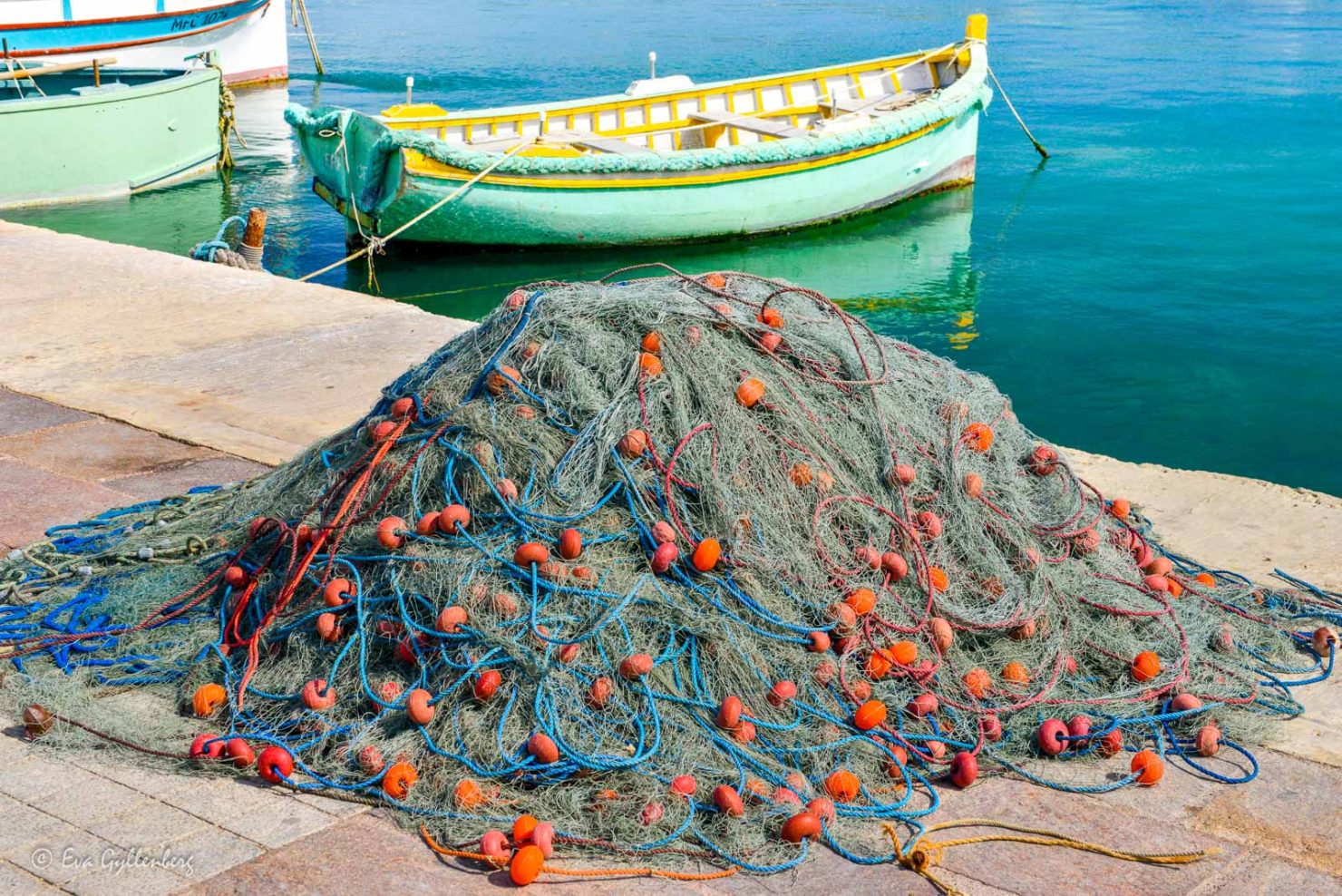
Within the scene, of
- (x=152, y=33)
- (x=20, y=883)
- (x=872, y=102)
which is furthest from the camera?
(x=152, y=33)

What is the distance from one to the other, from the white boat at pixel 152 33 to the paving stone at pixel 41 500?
51.2ft

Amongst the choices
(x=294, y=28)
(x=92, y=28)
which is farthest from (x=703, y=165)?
(x=294, y=28)

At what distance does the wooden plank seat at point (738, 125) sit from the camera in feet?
49.6

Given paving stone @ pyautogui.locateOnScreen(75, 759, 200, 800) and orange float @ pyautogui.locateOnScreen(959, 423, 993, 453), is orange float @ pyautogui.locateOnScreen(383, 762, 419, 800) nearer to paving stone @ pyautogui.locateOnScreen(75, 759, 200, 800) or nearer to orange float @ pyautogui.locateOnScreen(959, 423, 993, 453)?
paving stone @ pyautogui.locateOnScreen(75, 759, 200, 800)

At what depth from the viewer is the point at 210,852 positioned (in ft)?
9.25

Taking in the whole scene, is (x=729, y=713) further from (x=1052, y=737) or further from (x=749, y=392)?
(x=749, y=392)

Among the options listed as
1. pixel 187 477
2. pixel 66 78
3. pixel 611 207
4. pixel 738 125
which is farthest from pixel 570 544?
pixel 66 78

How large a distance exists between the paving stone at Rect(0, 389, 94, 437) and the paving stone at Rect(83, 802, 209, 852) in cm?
351

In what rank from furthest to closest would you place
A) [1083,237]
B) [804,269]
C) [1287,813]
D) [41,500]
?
[1083,237], [804,269], [41,500], [1287,813]

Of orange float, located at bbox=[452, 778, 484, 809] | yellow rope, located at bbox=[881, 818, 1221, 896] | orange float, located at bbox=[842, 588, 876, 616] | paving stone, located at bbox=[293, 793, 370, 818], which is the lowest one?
yellow rope, located at bbox=[881, 818, 1221, 896]

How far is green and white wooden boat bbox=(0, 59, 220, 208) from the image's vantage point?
15.8 metres

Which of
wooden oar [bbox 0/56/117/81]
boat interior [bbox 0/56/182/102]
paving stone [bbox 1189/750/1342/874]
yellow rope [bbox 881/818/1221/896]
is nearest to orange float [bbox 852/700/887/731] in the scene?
yellow rope [bbox 881/818/1221/896]

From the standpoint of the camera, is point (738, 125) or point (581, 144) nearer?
A: point (581, 144)

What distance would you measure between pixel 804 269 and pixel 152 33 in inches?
686
